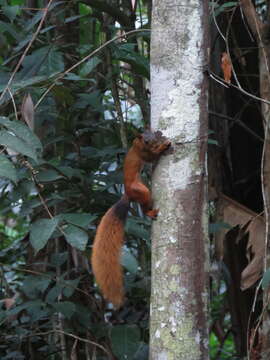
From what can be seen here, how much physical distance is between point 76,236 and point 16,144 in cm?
38

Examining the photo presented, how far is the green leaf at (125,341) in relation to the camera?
2.30 metres

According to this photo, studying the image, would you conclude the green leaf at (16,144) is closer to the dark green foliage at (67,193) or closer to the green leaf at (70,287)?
the dark green foliage at (67,193)

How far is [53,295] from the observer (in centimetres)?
242

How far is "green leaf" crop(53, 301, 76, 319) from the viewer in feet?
7.56

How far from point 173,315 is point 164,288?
7 centimetres

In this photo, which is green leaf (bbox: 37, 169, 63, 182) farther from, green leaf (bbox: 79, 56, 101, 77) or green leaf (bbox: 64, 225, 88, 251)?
green leaf (bbox: 79, 56, 101, 77)

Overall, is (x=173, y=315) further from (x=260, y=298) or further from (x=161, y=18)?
(x=260, y=298)

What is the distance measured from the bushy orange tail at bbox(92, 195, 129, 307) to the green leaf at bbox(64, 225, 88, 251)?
0.08m

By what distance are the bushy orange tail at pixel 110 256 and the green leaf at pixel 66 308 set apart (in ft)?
1.33

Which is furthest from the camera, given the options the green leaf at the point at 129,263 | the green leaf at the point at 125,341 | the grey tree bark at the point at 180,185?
the green leaf at the point at 125,341

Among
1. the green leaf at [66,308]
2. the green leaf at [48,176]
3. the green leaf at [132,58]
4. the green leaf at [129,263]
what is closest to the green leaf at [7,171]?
the green leaf at [48,176]

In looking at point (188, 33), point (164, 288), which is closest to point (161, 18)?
point (188, 33)

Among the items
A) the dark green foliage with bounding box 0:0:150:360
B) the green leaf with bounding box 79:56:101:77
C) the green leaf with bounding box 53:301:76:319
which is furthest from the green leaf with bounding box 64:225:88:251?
the green leaf with bounding box 79:56:101:77

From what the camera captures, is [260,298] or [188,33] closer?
[188,33]
